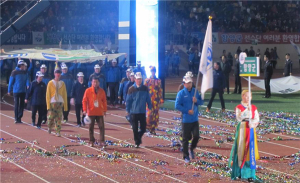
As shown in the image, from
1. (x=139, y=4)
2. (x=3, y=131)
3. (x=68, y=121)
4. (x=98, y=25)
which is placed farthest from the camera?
(x=98, y=25)

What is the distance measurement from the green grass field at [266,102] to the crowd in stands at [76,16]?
15.7 metres

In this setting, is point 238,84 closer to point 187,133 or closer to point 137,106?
point 137,106

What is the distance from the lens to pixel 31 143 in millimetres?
14492

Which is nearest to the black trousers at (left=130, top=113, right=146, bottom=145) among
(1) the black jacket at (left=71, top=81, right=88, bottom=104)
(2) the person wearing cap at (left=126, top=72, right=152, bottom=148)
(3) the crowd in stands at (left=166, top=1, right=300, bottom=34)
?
(2) the person wearing cap at (left=126, top=72, right=152, bottom=148)

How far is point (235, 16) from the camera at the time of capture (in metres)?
46.6

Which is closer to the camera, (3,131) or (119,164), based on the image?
(119,164)

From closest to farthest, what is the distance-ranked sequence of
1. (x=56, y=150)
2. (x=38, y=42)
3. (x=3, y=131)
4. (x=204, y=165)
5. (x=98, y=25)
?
1. (x=204, y=165)
2. (x=56, y=150)
3. (x=3, y=131)
4. (x=38, y=42)
5. (x=98, y=25)

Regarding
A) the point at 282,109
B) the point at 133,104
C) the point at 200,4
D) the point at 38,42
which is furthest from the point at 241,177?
the point at 200,4

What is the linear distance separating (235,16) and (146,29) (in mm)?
23970

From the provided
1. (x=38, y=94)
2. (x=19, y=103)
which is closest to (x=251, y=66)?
(x=38, y=94)

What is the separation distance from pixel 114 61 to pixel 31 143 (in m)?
10.2

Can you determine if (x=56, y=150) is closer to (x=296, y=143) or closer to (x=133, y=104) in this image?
(x=133, y=104)

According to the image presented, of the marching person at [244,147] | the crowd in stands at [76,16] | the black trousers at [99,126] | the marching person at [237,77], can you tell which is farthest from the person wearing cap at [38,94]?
the crowd in stands at [76,16]

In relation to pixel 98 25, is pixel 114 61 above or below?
below
